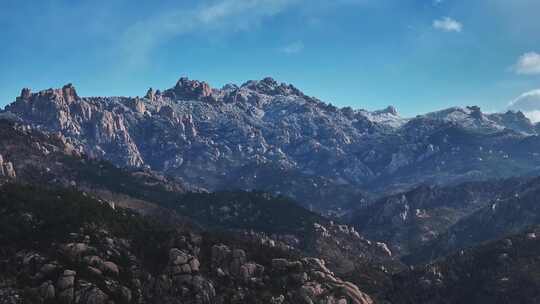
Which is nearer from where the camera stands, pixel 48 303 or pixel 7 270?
pixel 48 303

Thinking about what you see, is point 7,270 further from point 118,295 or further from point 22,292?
point 118,295

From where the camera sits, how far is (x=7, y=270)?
19938 cm

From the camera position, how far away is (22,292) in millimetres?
184750

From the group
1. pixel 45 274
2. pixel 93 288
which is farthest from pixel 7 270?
pixel 93 288

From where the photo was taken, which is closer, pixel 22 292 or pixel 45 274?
pixel 22 292

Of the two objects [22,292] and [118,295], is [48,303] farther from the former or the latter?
[118,295]

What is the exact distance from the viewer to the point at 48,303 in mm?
185250

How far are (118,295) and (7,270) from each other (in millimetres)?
32749

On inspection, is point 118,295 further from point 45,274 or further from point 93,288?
point 45,274

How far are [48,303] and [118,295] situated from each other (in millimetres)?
20939

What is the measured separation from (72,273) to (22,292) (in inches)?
661

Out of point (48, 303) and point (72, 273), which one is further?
point (72, 273)

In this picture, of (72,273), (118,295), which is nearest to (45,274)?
(72,273)

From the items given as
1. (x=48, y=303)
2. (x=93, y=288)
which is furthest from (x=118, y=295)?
(x=48, y=303)
